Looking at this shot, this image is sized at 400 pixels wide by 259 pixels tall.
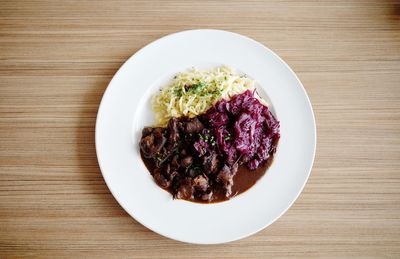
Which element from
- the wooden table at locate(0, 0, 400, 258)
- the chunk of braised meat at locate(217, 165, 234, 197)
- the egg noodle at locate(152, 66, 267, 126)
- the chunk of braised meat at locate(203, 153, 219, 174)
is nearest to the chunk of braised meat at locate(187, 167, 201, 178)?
the chunk of braised meat at locate(203, 153, 219, 174)

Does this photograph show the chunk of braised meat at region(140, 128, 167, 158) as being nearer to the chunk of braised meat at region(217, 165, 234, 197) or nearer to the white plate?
the white plate

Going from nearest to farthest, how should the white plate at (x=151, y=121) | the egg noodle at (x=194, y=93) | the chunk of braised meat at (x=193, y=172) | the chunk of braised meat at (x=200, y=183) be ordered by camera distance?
1. the white plate at (x=151, y=121)
2. the chunk of braised meat at (x=200, y=183)
3. the chunk of braised meat at (x=193, y=172)
4. the egg noodle at (x=194, y=93)

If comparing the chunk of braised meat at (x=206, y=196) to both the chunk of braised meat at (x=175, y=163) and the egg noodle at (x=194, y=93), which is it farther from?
the egg noodle at (x=194, y=93)

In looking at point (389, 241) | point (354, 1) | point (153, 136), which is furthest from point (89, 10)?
point (389, 241)

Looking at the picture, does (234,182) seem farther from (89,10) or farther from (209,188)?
(89,10)

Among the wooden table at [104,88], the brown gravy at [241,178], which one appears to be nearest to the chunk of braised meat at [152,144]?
the brown gravy at [241,178]

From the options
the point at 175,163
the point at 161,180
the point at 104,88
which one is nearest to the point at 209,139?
the point at 175,163
